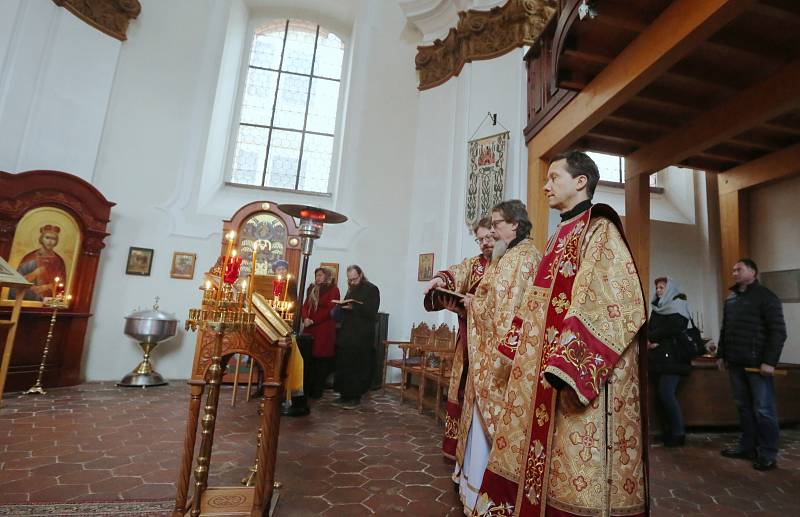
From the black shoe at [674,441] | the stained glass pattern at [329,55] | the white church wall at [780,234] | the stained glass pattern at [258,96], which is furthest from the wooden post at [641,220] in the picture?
the stained glass pattern at [258,96]

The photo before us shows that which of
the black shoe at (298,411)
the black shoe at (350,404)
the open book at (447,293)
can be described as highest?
the open book at (447,293)

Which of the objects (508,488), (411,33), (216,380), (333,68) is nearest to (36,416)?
(216,380)

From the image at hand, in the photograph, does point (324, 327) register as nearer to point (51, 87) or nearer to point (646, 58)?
point (646, 58)

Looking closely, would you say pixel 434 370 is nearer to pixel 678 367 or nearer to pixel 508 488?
pixel 678 367

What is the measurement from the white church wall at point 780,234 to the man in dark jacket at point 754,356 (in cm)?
359

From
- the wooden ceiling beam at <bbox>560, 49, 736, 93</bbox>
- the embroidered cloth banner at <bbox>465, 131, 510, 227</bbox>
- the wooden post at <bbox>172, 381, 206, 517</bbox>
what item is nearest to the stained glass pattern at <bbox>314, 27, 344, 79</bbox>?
the embroidered cloth banner at <bbox>465, 131, 510, 227</bbox>

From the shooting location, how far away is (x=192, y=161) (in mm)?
7797

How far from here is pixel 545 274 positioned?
203 centimetres

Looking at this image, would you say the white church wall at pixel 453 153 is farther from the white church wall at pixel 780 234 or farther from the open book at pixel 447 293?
the white church wall at pixel 780 234

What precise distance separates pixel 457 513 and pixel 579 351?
1663 millimetres

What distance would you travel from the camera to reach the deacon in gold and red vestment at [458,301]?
122 inches

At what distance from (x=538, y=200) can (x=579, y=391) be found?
476cm

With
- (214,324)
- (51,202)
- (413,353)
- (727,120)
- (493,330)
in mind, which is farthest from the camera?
(413,353)

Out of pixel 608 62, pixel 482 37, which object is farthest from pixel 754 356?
pixel 482 37
